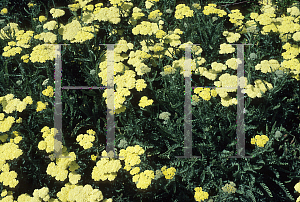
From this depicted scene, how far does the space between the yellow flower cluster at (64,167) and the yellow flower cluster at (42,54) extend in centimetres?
115

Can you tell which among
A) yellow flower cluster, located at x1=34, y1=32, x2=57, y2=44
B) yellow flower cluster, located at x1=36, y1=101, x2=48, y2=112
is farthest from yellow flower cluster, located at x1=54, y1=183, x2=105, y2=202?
yellow flower cluster, located at x1=34, y1=32, x2=57, y2=44

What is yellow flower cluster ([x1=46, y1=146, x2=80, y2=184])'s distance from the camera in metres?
2.43

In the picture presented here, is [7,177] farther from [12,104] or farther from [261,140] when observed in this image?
[261,140]

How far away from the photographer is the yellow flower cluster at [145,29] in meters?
3.16

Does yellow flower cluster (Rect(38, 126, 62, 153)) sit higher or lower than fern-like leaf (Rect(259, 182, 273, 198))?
higher

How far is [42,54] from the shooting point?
299 cm

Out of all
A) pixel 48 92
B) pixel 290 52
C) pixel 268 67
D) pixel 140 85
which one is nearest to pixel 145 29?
pixel 140 85

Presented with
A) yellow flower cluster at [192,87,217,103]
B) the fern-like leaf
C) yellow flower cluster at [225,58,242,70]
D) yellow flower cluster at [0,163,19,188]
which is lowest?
the fern-like leaf

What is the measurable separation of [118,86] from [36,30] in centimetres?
165

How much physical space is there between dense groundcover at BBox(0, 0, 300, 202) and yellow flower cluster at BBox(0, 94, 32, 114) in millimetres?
14

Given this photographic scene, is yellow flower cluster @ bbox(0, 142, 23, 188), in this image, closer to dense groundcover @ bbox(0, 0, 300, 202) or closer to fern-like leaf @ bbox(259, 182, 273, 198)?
dense groundcover @ bbox(0, 0, 300, 202)

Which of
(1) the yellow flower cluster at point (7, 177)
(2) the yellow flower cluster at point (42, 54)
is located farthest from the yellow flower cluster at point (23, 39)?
(1) the yellow flower cluster at point (7, 177)

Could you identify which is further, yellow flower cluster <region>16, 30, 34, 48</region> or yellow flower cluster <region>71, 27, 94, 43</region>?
yellow flower cluster <region>16, 30, 34, 48</region>

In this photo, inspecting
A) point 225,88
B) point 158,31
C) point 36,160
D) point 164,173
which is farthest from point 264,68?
point 36,160
